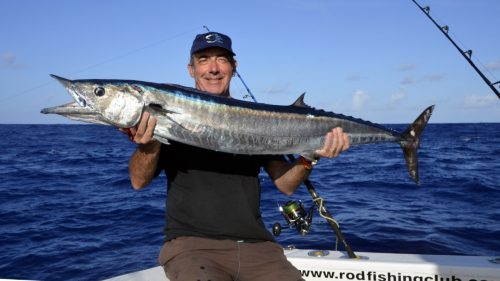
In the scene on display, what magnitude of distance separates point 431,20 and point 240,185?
6.04 metres

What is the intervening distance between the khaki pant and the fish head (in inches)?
44.2

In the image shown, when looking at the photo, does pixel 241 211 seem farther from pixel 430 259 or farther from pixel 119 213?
pixel 119 213

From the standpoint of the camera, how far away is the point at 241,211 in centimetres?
388

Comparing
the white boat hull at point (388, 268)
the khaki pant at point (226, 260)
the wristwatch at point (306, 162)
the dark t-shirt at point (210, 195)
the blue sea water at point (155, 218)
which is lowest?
the blue sea water at point (155, 218)

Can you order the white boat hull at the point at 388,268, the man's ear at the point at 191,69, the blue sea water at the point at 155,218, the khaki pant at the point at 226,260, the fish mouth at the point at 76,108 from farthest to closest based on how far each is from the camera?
the blue sea water at the point at 155,218 → the white boat hull at the point at 388,268 → the man's ear at the point at 191,69 → the khaki pant at the point at 226,260 → the fish mouth at the point at 76,108

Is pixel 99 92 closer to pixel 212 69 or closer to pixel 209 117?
pixel 209 117

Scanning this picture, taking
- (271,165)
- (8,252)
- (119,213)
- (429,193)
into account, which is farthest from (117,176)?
(271,165)

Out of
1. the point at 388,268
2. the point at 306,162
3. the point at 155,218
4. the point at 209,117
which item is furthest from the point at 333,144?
the point at 155,218

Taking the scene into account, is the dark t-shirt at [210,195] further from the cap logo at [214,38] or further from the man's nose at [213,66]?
the cap logo at [214,38]

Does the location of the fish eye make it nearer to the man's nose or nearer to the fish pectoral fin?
the fish pectoral fin

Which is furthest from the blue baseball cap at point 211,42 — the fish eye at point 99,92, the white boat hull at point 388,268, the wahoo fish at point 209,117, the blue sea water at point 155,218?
the blue sea water at point 155,218

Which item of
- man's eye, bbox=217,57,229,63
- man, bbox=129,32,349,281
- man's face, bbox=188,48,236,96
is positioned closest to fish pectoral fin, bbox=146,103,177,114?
man, bbox=129,32,349,281

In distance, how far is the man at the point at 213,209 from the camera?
3.68 meters

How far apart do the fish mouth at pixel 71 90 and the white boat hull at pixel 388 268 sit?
2299 mm
